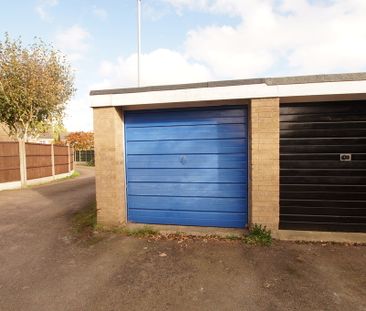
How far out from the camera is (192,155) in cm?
588

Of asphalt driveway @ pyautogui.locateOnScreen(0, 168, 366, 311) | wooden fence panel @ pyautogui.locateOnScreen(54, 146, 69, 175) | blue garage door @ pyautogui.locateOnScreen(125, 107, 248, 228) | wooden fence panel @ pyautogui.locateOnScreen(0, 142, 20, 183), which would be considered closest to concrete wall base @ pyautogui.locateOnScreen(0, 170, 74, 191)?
wooden fence panel @ pyautogui.locateOnScreen(0, 142, 20, 183)

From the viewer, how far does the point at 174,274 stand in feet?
13.1

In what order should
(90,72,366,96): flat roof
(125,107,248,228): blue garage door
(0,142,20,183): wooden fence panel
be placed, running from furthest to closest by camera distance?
(0,142,20,183): wooden fence panel < (125,107,248,228): blue garage door < (90,72,366,96): flat roof

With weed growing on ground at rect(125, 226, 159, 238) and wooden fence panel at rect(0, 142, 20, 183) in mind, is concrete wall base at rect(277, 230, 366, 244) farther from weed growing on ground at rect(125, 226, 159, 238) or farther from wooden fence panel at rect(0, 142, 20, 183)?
wooden fence panel at rect(0, 142, 20, 183)

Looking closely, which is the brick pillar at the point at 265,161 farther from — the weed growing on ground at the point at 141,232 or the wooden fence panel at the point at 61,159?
the wooden fence panel at the point at 61,159

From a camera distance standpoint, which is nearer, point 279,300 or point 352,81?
point 279,300

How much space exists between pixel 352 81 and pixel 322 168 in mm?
1679

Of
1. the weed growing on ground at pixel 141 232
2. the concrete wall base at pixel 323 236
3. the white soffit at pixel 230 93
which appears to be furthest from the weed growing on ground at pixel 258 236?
the white soffit at pixel 230 93

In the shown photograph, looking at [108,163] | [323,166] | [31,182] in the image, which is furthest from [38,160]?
[323,166]

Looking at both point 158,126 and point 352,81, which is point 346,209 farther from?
point 158,126

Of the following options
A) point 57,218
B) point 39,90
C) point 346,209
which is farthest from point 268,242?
point 39,90

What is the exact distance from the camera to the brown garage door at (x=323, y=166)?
5270 mm

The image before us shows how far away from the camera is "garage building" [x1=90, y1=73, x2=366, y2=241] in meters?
5.26

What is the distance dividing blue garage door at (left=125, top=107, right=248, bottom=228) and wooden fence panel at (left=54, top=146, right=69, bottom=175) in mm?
13647
